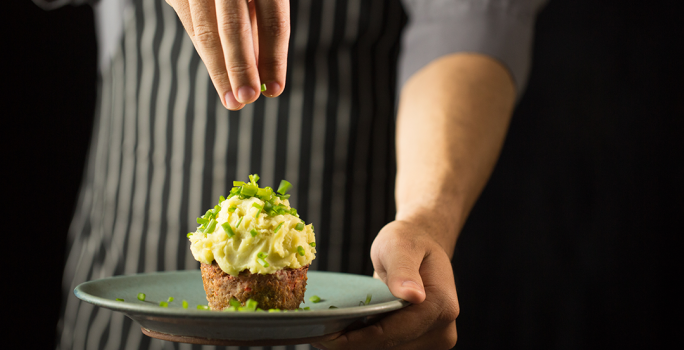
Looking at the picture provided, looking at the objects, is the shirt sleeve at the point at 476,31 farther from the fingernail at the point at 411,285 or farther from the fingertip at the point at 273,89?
the fingernail at the point at 411,285

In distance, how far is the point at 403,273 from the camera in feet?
4.04

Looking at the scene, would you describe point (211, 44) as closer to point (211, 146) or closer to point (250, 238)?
point (250, 238)

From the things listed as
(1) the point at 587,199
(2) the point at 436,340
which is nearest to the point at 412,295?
(2) the point at 436,340

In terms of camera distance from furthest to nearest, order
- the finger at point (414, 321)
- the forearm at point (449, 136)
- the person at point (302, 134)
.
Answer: the person at point (302, 134) < the forearm at point (449, 136) < the finger at point (414, 321)

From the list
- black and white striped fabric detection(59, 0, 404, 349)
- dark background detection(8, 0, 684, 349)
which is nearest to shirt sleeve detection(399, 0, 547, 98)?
black and white striped fabric detection(59, 0, 404, 349)

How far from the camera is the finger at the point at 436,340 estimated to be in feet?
4.76

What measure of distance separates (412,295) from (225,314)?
17.7 inches

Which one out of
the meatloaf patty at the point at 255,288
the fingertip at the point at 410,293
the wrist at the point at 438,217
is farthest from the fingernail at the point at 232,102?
the wrist at the point at 438,217

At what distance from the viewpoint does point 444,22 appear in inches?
100

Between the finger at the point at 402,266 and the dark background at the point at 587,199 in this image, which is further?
the dark background at the point at 587,199

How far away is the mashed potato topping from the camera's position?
53.8 inches

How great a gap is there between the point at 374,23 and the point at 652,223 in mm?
3093

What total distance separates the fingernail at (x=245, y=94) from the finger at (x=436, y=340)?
2.74 feet

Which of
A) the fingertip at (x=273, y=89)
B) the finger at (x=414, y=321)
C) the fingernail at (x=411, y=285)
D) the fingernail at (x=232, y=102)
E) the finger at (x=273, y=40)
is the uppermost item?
the finger at (x=273, y=40)
